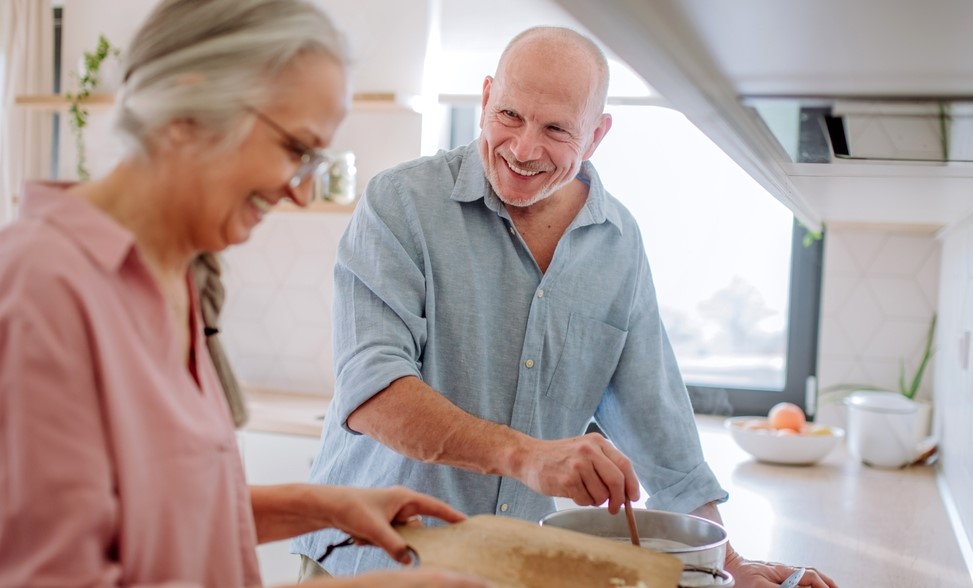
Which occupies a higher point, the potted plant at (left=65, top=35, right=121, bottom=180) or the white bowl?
the potted plant at (left=65, top=35, right=121, bottom=180)

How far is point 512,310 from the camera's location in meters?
1.59

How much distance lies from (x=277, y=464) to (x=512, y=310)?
1652 mm

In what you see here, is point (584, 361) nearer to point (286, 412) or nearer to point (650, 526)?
point (650, 526)

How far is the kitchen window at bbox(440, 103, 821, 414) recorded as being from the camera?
3256 millimetres

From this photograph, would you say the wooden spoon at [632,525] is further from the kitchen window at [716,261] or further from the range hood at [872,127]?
the kitchen window at [716,261]

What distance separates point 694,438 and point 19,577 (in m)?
1.16

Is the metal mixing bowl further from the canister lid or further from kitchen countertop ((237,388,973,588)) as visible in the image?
the canister lid

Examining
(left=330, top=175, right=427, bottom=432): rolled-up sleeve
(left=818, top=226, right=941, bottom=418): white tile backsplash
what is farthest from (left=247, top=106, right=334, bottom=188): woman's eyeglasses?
(left=818, top=226, right=941, bottom=418): white tile backsplash

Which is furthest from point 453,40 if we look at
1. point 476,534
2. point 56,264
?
point 56,264

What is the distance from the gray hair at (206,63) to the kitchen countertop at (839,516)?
4.28 ft

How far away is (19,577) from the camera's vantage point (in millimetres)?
688

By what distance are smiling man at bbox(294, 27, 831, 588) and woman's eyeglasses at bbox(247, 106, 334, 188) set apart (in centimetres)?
51

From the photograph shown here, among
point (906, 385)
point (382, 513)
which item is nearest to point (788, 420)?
point (906, 385)

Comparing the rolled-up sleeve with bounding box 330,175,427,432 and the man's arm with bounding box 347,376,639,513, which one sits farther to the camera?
the rolled-up sleeve with bounding box 330,175,427,432
